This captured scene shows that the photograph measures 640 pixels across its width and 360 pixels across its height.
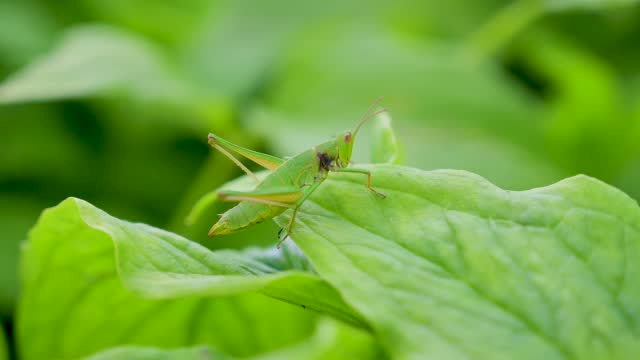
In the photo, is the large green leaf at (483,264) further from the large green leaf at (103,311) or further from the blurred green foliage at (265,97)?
the blurred green foliage at (265,97)

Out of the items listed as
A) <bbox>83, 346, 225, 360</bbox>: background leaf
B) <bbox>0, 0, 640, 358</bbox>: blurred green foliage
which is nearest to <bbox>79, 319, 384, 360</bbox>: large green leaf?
<bbox>83, 346, 225, 360</bbox>: background leaf

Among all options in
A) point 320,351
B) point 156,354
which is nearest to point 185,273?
point 156,354

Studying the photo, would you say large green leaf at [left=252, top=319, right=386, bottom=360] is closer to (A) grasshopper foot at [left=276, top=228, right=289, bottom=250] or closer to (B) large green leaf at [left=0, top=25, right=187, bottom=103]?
(A) grasshopper foot at [left=276, top=228, right=289, bottom=250]

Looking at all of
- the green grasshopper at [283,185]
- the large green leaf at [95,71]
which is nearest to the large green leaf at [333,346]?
the green grasshopper at [283,185]

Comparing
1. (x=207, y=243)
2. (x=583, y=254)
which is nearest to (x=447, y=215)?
(x=583, y=254)

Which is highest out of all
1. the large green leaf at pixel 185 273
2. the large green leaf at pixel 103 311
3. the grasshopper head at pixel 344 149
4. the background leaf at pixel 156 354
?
the grasshopper head at pixel 344 149

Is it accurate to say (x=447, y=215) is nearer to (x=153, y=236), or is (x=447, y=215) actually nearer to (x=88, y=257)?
(x=153, y=236)

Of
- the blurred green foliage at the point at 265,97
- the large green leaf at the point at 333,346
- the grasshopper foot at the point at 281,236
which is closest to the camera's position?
the large green leaf at the point at 333,346
